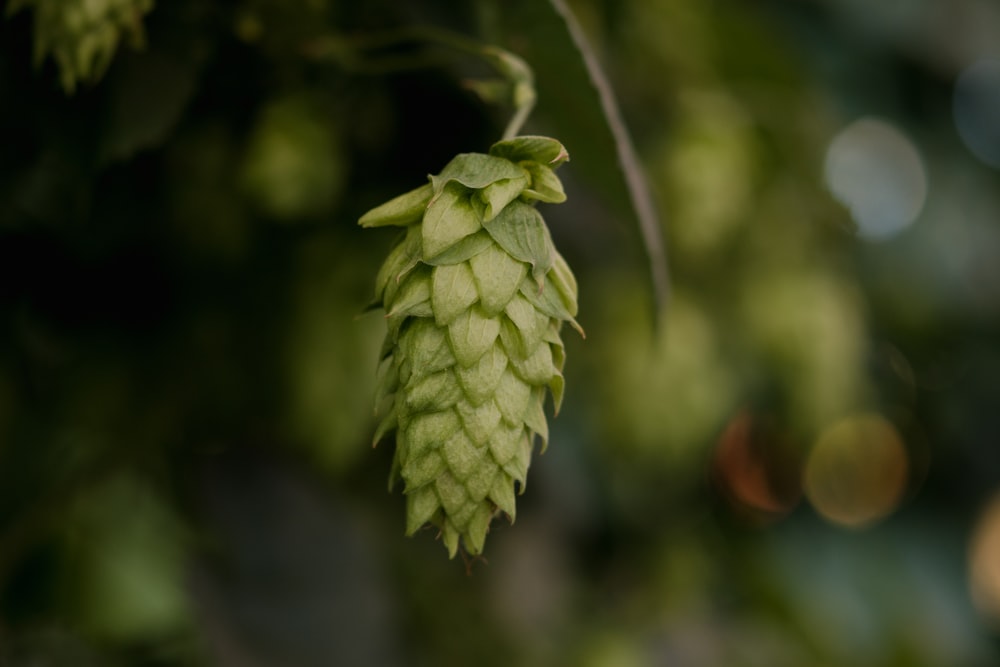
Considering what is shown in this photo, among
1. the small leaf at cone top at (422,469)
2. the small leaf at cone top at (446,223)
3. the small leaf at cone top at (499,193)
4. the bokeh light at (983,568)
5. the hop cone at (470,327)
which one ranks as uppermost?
the small leaf at cone top at (499,193)

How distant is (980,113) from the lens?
6.23 feet

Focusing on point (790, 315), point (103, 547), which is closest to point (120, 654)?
point (103, 547)

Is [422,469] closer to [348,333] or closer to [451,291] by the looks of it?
[451,291]

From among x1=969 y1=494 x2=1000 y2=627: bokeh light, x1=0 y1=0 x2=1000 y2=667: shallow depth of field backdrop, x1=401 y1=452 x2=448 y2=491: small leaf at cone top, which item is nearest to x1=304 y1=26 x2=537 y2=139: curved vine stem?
x1=0 y1=0 x2=1000 y2=667: shallow depth of field backdrop

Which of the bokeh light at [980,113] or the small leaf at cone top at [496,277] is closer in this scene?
the small leaf at cone top at [496,277]

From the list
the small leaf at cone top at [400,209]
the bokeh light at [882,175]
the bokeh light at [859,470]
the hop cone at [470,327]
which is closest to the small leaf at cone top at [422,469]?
the hop cone at [470,327]

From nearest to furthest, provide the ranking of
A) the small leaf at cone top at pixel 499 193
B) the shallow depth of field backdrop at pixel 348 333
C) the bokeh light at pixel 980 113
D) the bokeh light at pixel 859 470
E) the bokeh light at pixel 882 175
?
the small leaf at cone top at pixel 499 193
the shallow depth of field backdrop at pixel 348 333
the bokeh light at pixel 882 175
the bokeh light at pixel 980 113
the bokeh light at pixel 859 470

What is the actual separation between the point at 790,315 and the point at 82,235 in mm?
721

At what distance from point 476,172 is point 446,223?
0.03m

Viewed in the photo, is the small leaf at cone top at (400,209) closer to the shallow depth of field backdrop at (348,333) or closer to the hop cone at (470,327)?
the hop cone at (470,327)

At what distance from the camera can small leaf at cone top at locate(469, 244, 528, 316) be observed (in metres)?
0.40

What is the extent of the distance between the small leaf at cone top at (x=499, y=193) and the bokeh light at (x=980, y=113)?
5.51 ft

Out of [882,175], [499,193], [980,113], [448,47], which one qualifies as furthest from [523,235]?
[980,113]

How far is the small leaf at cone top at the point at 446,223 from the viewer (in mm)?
390
